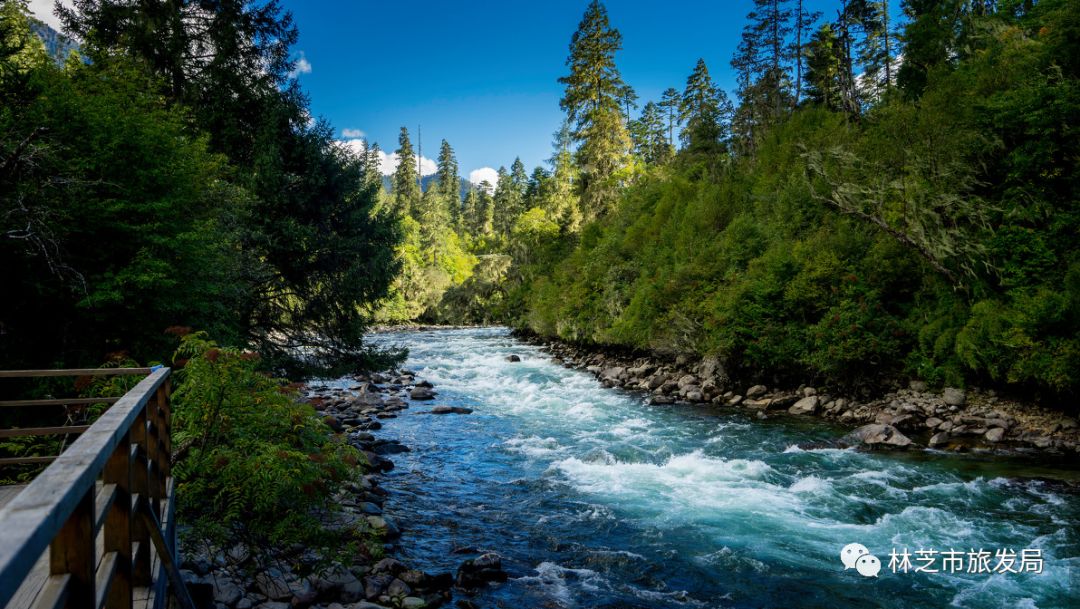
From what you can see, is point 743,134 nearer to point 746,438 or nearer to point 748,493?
point 746,438

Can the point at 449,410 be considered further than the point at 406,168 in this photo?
No

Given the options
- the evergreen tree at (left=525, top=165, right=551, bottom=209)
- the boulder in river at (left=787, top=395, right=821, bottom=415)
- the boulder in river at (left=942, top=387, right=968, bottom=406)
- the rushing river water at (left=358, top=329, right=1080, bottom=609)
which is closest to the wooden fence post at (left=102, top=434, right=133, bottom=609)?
the rushing river water at (left=358, top=329, right=1080, bottom=609)

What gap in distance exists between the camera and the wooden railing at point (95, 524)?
1.21 m

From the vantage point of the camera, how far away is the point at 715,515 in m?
9.01

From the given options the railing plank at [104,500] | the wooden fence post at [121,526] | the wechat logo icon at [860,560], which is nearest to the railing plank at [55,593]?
the railing plank at [104,500]

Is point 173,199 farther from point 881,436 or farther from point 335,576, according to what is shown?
point 881,436

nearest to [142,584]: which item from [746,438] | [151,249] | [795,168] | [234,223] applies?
[151,249]

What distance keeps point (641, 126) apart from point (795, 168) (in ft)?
98.7

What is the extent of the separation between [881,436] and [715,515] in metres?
5.64

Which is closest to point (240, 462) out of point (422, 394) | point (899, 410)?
point (422, 394)

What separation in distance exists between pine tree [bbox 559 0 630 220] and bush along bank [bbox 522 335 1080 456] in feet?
68.8

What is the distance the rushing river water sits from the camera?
672 centimetres

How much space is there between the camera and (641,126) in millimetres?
50656

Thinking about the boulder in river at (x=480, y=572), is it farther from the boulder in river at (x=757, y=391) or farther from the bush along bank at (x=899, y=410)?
the boulder in river at (x=757, y=391)
